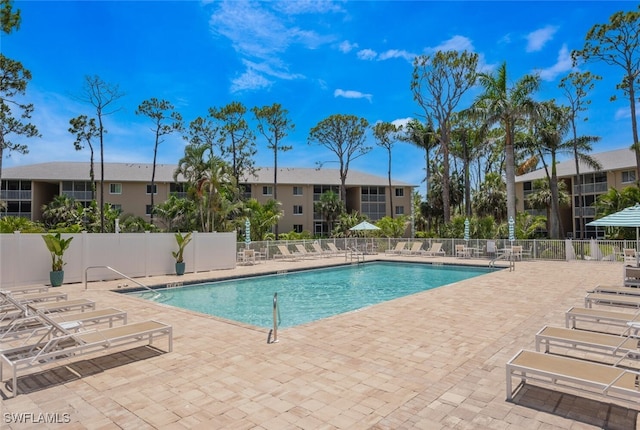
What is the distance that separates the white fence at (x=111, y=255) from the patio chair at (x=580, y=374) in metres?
13.7

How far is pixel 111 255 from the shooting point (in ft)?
45.6

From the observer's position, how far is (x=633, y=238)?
64.8ft

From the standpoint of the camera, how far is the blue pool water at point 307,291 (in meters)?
10.3

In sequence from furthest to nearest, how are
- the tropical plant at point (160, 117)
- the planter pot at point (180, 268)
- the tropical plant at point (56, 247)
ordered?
the tropical plant at point (160, 117), the planter pot at point (180, 268), the tropical plant at point (56, 247)

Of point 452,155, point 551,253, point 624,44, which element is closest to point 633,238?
point 551,253

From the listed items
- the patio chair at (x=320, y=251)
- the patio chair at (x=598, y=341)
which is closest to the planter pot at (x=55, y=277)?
the patio chair at (x=598, y=341)

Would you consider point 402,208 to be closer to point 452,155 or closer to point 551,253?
point 452,155

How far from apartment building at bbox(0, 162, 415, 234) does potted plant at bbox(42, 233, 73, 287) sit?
59.7 feet

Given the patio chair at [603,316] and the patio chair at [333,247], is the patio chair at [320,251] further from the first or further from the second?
the patio chair at [603,316]

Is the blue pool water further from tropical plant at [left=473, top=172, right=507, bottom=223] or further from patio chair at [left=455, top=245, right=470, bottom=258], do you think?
tropical plant at [left=473, top=172, right=507, bottom=223]

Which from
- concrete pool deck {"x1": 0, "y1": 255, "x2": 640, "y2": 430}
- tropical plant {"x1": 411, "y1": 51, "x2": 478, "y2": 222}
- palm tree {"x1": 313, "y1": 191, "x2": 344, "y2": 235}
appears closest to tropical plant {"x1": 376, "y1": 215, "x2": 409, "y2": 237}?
tropical plant {"x1": 411, "y1": 51, "x2": 478, "y2": 222}

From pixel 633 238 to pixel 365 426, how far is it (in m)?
22.7

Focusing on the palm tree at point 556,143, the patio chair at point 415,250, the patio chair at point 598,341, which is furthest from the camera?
the palm tree at point 556,143

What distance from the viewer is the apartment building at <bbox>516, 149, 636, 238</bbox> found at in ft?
109
